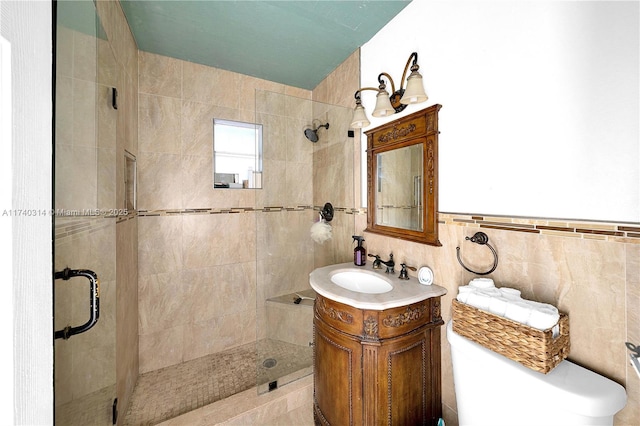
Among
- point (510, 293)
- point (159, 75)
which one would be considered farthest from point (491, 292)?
point (159, 75)

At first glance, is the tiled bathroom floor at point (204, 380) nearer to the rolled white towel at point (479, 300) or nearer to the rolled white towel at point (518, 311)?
the rolled white towel at point (479, 300)

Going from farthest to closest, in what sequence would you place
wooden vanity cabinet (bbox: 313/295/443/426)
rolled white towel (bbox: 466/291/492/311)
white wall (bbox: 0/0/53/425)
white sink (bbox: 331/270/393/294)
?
white sink (bbox: 331/270/393/294) → wooden vanity cabinet (bbox: 313/295/443/426) → rolled white towel (bbox: 466/291/492/311) → white wall (bbox: 0/0/53/425)

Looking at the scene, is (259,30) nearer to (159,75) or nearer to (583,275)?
(159,75)

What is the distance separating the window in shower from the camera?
88.7 inches

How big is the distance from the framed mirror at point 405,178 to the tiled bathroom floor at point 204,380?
1.14 meters

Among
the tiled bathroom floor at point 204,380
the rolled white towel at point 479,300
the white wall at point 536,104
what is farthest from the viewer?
the tiled bathroom floor at point 204,380

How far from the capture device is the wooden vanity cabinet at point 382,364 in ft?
3.60

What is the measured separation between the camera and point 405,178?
1517 mm

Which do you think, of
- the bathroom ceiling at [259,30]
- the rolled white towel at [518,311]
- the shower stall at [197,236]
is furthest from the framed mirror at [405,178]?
the bathroom ceiling at [259,30]

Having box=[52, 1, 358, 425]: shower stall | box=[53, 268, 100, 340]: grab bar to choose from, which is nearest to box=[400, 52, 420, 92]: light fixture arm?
box=[52, 1, 358, 425]: shower stall

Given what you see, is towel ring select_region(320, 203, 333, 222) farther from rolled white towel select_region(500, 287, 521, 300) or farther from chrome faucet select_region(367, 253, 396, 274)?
rolled white towel select_region(500, 287, 521, 300)

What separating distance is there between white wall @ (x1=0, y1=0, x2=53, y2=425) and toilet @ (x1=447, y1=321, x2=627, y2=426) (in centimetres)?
120

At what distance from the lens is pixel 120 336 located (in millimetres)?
1443

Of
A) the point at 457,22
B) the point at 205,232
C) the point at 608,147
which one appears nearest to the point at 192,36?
the point at 205,232
